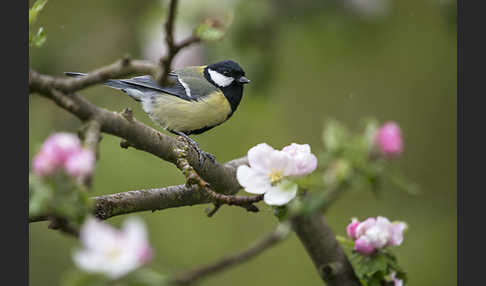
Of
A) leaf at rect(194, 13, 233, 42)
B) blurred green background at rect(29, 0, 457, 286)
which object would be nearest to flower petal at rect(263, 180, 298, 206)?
leaf at rect(194, 13, 233, 42)

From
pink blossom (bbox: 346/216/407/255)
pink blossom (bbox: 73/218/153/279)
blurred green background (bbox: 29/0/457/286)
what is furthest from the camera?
blurred green background (bbox: 29/0/457/286)

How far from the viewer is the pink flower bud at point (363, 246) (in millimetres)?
1126

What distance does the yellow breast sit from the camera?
1451mm

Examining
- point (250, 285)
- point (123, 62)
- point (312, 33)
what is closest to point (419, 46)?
point (312, 33)

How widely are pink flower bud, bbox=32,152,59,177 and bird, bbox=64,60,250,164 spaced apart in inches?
31.4

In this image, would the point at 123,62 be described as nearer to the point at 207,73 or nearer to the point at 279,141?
the point at 207,73

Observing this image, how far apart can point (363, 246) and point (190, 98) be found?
0.60m

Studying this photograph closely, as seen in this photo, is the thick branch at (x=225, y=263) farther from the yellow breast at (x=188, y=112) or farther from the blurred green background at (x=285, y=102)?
the blurred green background at (x=285, y=102)

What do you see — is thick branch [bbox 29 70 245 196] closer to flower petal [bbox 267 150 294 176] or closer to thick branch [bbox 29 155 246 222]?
thick branch [bbox 29 155 246 222]

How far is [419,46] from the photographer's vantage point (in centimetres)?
271

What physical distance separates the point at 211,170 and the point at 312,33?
1292 millimetres

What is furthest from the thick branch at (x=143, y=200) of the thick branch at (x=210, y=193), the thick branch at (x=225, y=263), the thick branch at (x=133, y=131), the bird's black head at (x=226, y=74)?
the thick branch at (x=225, y=263)

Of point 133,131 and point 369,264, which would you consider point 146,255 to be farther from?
point 369,264

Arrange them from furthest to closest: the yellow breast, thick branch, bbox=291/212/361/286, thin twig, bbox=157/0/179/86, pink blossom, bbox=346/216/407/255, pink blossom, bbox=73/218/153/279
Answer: the yellow breast, thick branch, bbox=291/212/361/286, pink blossom, bbox=346/216/407/255, thin twig, bbox=157/0/179/86, pink blossom, bbox=73/218/153/279
